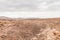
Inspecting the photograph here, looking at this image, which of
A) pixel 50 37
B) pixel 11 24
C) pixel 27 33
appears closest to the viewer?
pixel 50 37

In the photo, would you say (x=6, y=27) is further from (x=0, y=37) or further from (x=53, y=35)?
(x=53, y=35)

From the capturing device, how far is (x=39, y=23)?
35.8m

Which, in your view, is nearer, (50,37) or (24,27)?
(50,37)

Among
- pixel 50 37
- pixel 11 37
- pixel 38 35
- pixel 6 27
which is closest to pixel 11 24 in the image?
pixel 6 27

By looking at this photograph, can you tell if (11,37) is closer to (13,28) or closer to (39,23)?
(13,28)

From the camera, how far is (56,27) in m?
33.6

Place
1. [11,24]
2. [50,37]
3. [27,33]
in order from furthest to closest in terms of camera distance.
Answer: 1. [11,24]
2. [27,33]
3. [50,37]

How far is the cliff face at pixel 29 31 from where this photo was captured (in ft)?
105

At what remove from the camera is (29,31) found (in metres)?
33.8

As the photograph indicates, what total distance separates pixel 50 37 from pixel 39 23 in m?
5.42

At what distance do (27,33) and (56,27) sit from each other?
5.74 metres

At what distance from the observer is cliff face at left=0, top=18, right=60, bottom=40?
3186 cm

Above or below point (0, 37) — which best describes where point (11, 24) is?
above

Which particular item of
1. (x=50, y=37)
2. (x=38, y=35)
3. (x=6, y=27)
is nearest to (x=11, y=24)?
(x=6, y=27)
